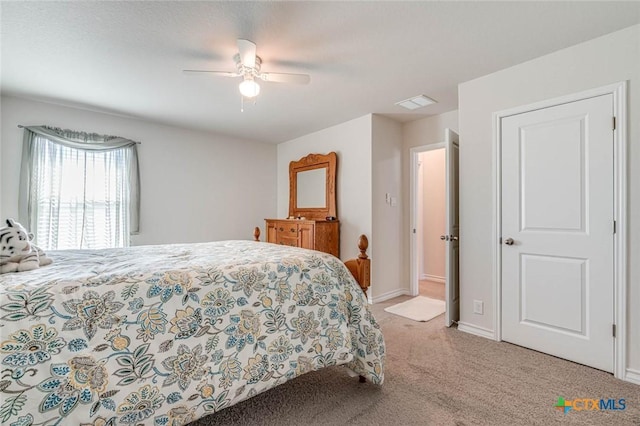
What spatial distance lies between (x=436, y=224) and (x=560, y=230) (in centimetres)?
278

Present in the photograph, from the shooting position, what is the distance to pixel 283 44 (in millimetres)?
2123

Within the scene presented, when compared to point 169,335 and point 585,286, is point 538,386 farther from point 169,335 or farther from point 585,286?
point 169,335

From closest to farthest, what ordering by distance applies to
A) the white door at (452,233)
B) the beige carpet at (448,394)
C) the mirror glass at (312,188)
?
the beige carpet at (448,394) < the white door at (452,233) < the mirror glass at (312,188)

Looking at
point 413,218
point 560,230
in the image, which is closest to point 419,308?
point 413,218

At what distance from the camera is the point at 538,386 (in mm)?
1851

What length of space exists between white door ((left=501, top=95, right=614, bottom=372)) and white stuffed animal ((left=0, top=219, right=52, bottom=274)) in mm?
3241

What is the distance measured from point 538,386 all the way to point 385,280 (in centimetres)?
204

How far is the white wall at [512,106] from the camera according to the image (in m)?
1.92

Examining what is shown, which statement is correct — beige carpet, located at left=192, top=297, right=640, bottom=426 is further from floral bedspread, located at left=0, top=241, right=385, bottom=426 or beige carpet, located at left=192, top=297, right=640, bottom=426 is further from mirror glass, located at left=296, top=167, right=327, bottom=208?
mirror glass, located at left=296, top=167, right=327, bottom=208

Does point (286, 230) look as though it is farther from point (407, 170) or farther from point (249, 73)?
point (249, 73)

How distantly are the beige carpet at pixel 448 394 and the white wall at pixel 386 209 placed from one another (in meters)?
1.46

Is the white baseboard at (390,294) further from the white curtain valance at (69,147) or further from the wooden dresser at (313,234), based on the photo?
the white curtain valance at (69,147)

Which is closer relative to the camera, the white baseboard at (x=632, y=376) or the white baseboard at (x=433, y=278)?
the white baseboard at (x=632, y=376)

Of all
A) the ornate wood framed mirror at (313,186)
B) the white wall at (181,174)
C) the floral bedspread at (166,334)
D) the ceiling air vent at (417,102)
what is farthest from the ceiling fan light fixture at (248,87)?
the white wall at (181,174)
